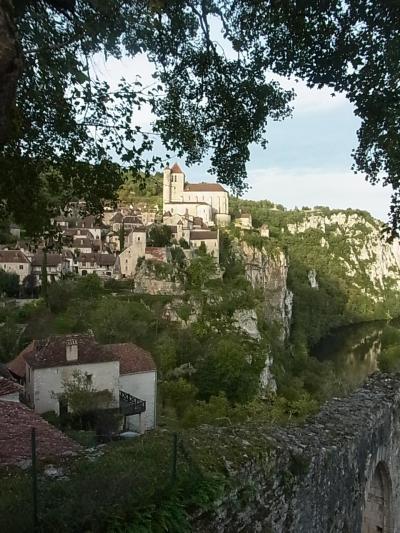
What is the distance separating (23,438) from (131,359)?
591 inches

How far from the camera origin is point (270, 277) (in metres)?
63.3

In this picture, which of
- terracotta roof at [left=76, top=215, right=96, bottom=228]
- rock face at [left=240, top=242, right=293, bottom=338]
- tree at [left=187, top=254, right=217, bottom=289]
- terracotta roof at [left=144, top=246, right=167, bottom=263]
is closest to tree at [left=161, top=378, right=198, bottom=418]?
terracotta roof at [left=76, top=215, right=96, bottom=228]

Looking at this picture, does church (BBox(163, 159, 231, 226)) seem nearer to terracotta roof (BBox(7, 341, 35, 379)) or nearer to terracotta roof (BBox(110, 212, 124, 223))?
terracotta roof (BBox(110, 212, 124, 223))

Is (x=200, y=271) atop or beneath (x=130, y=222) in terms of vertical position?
beneath

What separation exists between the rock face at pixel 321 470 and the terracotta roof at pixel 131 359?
1395 cm

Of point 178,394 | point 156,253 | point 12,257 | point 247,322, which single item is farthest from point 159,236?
point 178,394

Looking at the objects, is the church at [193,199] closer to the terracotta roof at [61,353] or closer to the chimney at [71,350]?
the terracotta roof at [61,353]

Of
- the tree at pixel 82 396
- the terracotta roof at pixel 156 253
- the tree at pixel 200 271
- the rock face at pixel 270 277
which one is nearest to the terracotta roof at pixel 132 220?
the terracotta roof at pixel 156 253

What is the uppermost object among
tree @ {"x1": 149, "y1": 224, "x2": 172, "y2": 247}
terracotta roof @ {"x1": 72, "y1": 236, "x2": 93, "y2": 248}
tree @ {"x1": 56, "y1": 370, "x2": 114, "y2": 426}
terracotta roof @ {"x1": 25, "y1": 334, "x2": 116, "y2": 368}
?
tree @ {"x1": 149, "y1": 224, "x2": 172, "y2": 247}

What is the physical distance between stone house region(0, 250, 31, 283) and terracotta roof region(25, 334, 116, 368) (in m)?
25.8

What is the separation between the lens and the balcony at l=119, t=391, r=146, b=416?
18828mm

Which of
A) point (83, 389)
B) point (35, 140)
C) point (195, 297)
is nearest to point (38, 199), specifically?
point (35, 140)

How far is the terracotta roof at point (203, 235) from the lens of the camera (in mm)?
57562

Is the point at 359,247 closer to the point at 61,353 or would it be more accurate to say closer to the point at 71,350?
the point at 71,350
